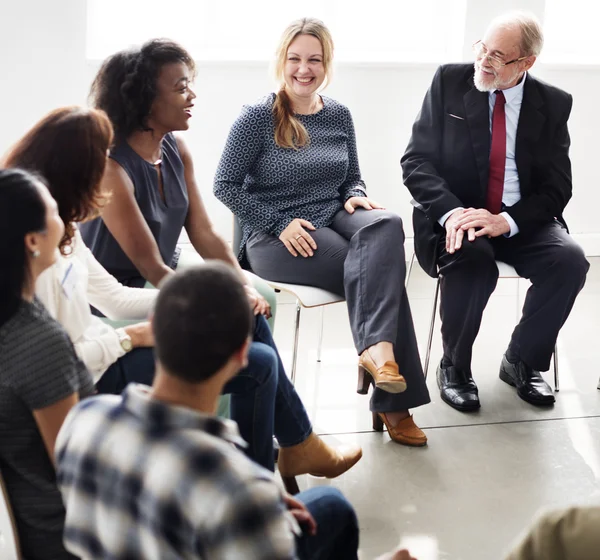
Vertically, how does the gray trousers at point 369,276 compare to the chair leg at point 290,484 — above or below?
above

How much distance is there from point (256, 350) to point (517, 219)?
55.3 inches

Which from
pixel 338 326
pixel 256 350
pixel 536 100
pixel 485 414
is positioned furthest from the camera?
pixel 338 326

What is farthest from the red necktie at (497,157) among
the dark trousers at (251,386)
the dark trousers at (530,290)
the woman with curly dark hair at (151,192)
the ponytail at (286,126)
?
the dark trousers at (251,386)

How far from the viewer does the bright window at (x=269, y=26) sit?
4.12 meters

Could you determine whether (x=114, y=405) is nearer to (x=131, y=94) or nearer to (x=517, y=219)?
(x=131, y=94)

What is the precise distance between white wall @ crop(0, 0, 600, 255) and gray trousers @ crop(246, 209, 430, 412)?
1.29 m

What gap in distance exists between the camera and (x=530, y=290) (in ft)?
10.4

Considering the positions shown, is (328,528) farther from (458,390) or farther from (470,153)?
(470,153)

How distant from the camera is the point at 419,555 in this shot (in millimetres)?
2281

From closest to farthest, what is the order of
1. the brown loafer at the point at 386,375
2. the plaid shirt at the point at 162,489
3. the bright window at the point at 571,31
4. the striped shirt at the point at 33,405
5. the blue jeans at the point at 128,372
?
the plaid shirt at the point at 162,489 → the striped shirt at the point at 33,405 → the blue jeans at the point at 128,372 → the brown loafer at the point at 386,375 → the bright window at the point at 571,31

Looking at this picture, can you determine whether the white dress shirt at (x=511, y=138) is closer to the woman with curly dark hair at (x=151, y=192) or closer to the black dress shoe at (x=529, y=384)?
the black dress shoe at (x=529, y=384)

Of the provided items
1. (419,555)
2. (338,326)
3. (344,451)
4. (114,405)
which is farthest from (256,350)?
(338,326)

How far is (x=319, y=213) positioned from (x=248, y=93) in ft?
4.06

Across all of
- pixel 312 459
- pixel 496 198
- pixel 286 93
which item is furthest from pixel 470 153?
pixel 312 459
